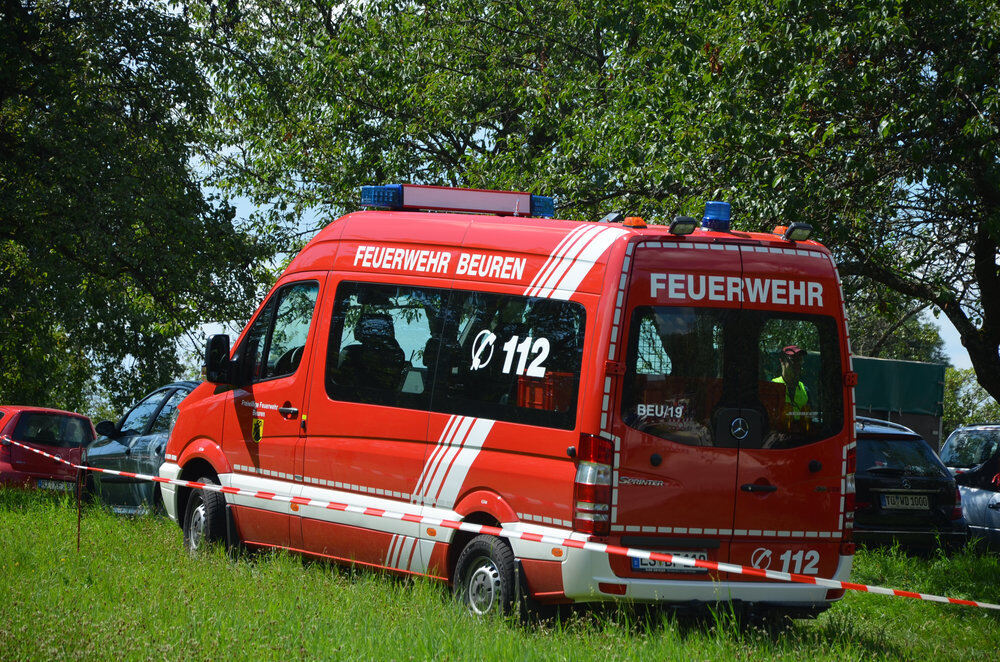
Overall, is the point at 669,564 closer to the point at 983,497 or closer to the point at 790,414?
the point at 790,414

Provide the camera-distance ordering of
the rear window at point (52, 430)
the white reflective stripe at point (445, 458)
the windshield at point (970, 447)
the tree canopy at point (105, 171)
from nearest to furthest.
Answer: the white reflective stripe at point (445, 458), the windshield at point (970, 447), the rear window at point (52, 430), the tree canopy at point (105, 171)

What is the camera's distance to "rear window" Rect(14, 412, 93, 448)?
1592 cm

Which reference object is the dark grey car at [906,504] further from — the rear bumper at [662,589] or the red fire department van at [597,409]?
the rear bumper at [662,589]

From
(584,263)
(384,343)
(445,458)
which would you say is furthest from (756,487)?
(384,343)

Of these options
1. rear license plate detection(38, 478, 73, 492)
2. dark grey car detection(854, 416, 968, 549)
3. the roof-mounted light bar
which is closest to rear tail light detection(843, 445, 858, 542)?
the roof-mounted light bar

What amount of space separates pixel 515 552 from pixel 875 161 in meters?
6.95

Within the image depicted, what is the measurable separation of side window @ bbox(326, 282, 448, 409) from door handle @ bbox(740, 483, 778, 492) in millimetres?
2103

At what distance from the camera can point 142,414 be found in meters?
11.7

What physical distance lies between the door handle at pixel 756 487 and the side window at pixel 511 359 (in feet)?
3.49

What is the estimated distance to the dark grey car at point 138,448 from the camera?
1122 centimetres

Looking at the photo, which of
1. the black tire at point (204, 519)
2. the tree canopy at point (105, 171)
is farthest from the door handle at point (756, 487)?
the tree canopy at point (105, 171)

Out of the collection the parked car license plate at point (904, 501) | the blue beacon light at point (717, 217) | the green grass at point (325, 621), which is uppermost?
the blue beacon light at point (717, 217)

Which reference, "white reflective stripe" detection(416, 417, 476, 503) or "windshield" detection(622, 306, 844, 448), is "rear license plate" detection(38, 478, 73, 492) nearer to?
"white reflective stripe" detection(416, 417, 476, 503)

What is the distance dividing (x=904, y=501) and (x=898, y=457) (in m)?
0.41
